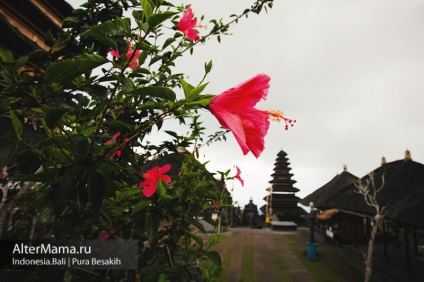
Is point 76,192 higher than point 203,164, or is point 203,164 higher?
point 203,164

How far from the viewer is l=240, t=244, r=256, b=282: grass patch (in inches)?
304

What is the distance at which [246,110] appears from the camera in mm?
701

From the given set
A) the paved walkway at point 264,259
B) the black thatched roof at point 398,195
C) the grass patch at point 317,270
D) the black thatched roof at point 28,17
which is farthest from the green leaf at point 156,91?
the grass patch at point 317,270

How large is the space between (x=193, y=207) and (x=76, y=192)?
1415 mm

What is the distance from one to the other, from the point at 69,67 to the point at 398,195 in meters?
11.8

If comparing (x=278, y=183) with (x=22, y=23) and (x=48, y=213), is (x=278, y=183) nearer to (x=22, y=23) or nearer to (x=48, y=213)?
(x=22, y=23)

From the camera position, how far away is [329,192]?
57.1 feet

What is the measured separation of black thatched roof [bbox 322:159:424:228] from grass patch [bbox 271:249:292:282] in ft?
11.7

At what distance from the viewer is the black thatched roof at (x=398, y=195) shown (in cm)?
700

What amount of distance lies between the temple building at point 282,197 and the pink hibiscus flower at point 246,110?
84.4 feet

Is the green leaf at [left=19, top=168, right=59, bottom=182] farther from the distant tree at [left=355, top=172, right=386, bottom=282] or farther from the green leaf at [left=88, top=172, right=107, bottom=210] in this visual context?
the distant tree at [left=355, top=172, right=386, bottom=282]

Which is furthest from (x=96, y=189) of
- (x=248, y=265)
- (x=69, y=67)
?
(x=248, y=265)

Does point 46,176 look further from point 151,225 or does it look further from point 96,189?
point 151,225

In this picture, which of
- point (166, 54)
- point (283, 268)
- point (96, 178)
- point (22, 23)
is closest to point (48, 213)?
point (96, 178)
